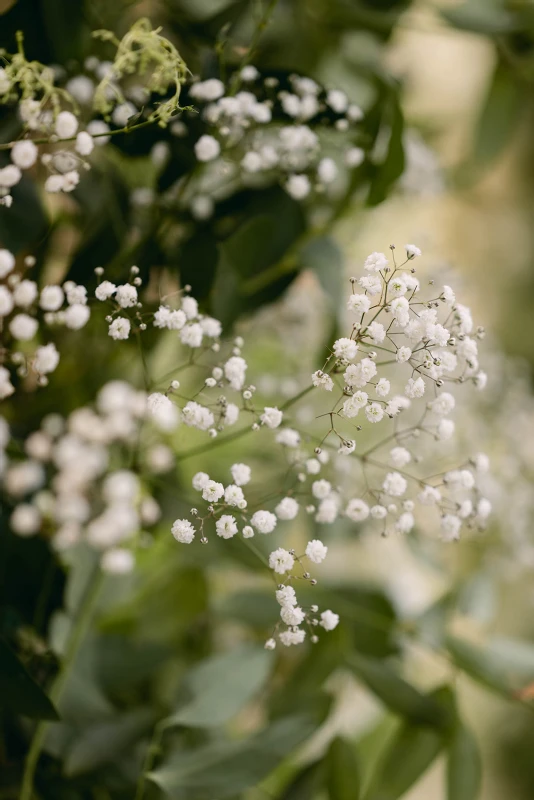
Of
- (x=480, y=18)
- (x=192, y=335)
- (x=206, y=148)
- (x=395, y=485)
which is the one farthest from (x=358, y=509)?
(x=480, y=18)

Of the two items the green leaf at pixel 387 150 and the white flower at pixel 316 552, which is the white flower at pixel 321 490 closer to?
the white flower at pixel 316 552

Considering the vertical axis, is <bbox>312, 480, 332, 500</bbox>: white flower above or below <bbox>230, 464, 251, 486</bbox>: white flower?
below

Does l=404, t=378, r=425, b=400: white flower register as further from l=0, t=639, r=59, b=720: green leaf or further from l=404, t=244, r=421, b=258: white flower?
l=0, t=639, r=59, b=720: green leaf

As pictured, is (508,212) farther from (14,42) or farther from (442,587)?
(14,42)

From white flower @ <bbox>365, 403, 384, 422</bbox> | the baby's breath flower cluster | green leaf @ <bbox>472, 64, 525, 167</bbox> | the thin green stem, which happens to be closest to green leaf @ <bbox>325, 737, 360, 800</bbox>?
the baby's breath flower cluster

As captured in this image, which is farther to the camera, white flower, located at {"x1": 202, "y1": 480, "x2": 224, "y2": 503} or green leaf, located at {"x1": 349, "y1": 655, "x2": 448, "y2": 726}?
green leaf, located at {"x1": 349, "y1": 655, "x2": 448, "y2": 726}


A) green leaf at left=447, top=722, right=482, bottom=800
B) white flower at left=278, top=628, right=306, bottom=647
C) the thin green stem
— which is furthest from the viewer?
green leaf at left=447, top=722, right=482, bottom=800

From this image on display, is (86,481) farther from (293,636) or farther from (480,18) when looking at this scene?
(480,18)

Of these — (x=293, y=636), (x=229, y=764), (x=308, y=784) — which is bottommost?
(x=308, y=784)
